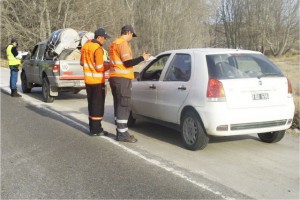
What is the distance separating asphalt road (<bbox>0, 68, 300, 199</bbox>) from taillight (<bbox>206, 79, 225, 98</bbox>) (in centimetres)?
94

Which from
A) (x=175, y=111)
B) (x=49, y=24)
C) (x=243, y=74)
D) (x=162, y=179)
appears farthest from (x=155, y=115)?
(x=49, y=24)

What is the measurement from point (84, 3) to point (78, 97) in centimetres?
2565

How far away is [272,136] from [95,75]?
10.7 feet

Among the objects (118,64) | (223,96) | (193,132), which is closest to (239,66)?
(223,96)

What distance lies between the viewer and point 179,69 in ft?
22.3

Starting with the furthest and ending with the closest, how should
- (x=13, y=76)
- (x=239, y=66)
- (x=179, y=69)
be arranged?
(x=13, y=76) → (x=179, y=69) → (x=239, y=66)

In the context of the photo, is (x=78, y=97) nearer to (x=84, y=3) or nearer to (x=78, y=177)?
(x=78, y=177)

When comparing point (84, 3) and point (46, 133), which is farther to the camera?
point (84, 3)

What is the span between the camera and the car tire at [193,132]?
6141 millimetres

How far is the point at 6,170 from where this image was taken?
545 centimetres

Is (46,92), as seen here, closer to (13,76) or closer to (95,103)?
(13,76)

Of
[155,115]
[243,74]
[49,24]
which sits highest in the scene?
[49,24]

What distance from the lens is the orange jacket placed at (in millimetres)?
7258

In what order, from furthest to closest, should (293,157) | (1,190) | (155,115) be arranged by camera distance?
(155,115) → (293,157) → (1,190)
